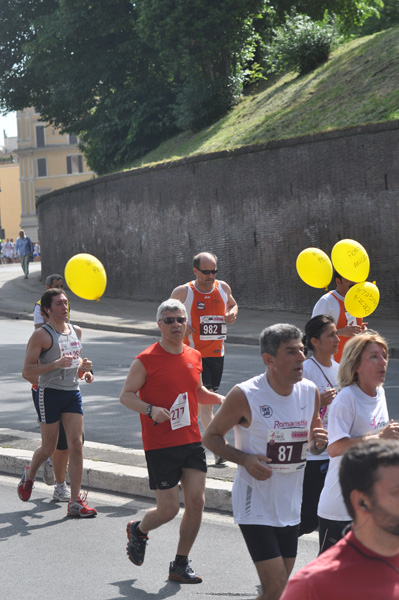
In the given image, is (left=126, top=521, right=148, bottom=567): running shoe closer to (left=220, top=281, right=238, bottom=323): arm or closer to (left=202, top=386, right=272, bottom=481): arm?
(left=202, top=386, right=272, bottom=481): arm

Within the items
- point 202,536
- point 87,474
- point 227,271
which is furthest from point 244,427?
point 227,271

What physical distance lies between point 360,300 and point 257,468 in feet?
14.4

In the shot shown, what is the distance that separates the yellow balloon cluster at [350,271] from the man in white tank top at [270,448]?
3832mm

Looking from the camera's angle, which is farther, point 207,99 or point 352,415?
point 207,99

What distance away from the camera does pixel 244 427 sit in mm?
5164

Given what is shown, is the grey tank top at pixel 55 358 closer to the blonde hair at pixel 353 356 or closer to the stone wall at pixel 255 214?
the blonde hair at pixel 353 356

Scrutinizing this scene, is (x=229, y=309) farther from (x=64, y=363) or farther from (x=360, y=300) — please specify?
(x=64, y=363)

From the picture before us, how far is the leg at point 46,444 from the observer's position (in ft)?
26.9

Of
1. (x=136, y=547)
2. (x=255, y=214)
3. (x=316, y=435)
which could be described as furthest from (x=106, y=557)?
(x=255, y=214)

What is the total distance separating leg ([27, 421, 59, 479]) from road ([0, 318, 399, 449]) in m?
1.91

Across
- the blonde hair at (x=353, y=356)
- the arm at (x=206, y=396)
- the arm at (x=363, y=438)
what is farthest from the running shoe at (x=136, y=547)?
the blonde hair at (x=353, y=356)

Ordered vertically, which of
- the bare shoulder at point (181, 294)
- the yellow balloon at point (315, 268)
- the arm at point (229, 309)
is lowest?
the arm at point (229, 309)

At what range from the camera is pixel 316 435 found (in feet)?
17.6

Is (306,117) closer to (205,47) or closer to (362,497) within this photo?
(205,47)
